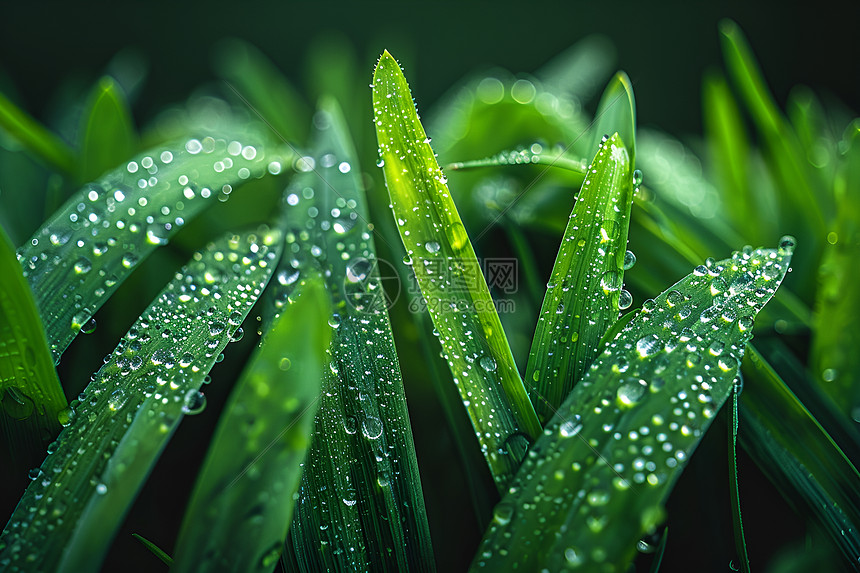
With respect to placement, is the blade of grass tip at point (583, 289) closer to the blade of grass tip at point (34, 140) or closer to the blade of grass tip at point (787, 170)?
the blade of grass tip at point (787, 170)

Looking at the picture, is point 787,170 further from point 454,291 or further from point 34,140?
point 34,140

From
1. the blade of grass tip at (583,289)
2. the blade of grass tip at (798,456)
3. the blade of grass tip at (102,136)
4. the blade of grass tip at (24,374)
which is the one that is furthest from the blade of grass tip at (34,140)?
the blade of grass tip at (798,456)

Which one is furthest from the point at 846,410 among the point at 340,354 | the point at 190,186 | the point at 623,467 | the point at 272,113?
the point at 272,113

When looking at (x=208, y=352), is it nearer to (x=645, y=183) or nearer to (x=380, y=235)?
(x=380, y=235)

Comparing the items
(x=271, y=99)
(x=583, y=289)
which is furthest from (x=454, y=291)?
(x=271, y=99)

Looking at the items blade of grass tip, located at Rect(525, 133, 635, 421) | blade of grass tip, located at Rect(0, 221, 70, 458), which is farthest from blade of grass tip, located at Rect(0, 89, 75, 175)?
blade of grass tip, located at Rect(525, 133, 635, 421)

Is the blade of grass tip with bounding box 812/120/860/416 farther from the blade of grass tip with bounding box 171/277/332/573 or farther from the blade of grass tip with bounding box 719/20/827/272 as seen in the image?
the blade of grass tip with bounding box 171/277/332/573
